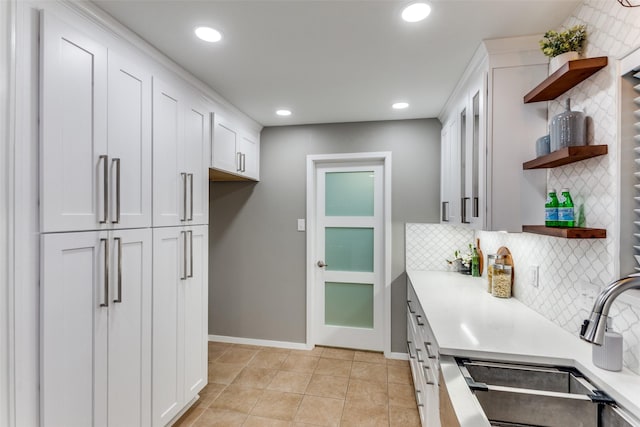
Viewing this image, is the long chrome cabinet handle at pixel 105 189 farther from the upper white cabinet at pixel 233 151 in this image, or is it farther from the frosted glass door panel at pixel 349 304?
the frosted glass door panel at pixel 349 304

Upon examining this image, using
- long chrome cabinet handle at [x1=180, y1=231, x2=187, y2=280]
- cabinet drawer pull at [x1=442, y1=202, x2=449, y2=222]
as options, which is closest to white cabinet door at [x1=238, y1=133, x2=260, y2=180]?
long chrome cabinet handle at [x1=180, y1=231, x2=187, y2=280]

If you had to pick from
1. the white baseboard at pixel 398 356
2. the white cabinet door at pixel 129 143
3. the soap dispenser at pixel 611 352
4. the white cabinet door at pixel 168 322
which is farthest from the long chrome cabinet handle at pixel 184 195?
the white baseboard at pixel 398 356

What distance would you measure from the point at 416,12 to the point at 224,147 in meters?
1.76

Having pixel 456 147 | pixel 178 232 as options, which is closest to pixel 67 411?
pixel 178 232

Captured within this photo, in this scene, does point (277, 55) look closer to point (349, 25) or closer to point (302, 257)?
point (349, 25)

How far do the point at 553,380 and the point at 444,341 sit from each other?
0.42 metres

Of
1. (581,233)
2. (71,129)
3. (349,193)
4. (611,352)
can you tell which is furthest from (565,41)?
(71,129)

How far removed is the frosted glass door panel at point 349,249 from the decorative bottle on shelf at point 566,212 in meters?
1.98

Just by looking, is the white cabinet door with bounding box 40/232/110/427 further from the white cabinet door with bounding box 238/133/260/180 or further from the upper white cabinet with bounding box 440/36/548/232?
the upper white cabinet with bounding box 440/36/548/232

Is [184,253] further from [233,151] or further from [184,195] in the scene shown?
[233,151]

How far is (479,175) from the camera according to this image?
1.84 metres

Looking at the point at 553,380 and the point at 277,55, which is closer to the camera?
the point at 553,380

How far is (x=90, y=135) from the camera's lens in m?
1.40

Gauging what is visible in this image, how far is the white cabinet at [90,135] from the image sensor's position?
4.01 feet
